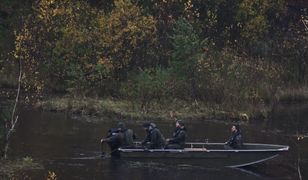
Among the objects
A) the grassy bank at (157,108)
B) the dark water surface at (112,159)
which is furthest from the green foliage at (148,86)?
the dark water surface at (112,159)

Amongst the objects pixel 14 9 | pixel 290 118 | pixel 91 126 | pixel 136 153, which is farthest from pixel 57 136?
pixel 14 9

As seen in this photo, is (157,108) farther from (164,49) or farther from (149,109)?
(164,49)

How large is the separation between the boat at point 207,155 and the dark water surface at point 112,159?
31 centimetres

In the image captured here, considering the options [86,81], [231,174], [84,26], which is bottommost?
[231,174]

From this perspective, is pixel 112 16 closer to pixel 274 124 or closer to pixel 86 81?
pixel 86 81

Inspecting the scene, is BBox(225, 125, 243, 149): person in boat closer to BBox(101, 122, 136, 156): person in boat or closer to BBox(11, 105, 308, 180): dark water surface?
BBox(11, 105, 308, 180): dark water surface

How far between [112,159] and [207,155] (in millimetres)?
3796

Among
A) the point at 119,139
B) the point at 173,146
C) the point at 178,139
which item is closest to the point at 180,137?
the point at 178,139

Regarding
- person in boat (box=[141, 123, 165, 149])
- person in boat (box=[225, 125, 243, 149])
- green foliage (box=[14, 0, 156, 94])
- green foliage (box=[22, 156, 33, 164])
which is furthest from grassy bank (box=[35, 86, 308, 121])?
green foliage (box=[22, 156, 33, 164])

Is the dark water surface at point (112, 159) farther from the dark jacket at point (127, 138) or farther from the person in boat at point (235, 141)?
the person in boat at point (235, 141)

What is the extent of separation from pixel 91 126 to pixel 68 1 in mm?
17652

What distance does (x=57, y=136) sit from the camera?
30656 millimetres

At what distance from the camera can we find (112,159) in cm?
2614

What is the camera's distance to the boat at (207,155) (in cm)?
2577
